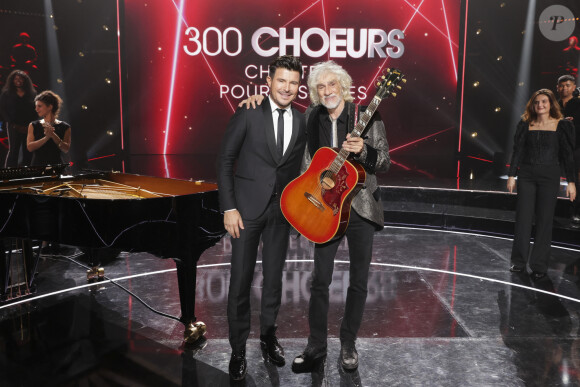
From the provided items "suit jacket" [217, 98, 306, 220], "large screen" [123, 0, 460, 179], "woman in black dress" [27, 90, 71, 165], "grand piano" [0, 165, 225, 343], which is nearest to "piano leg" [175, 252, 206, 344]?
"grand piano" [0, 165, 225, 343]

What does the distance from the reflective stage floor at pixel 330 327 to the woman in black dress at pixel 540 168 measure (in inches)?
10.8

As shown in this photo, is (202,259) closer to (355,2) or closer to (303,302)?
(303,302)

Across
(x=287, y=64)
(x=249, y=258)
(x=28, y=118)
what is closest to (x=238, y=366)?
(x=249, y=258)

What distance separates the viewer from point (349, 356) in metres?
2.78

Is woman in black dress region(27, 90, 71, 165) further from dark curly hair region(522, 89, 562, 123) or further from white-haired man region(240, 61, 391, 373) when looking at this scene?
dark curly hair region(522, 89, 562, 123)

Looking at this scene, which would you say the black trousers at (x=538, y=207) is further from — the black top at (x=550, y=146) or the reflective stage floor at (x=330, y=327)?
the reflective stage floor at (x=330, y=327)

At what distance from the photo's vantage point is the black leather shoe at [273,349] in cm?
284

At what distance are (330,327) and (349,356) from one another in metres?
0.61

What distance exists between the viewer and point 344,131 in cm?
Result: 262

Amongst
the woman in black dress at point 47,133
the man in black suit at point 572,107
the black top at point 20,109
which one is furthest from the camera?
the black top at point 20,109

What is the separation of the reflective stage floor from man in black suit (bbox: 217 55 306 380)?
0.46 meters

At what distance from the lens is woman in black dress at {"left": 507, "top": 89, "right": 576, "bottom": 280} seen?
432cm

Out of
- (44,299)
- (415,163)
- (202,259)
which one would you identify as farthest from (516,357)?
(415,163)

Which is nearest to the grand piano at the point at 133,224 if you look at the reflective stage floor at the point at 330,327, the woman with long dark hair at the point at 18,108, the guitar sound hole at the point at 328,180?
the reflective stage floor at the point at 330,327
